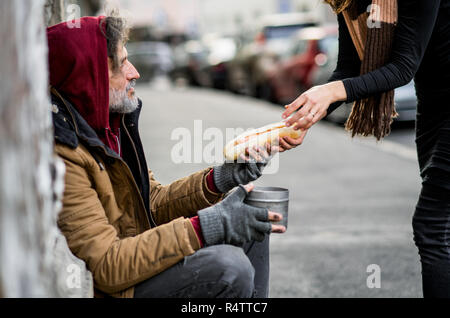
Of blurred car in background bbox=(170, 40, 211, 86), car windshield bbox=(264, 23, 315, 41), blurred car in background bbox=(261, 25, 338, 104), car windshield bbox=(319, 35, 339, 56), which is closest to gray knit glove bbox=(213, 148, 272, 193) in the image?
blurred car in background bbox=(261, 25, 338, 104)

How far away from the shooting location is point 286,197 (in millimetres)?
2451

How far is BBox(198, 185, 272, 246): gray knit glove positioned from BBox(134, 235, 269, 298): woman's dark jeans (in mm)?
54

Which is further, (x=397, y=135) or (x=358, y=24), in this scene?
(x=397, y=135)

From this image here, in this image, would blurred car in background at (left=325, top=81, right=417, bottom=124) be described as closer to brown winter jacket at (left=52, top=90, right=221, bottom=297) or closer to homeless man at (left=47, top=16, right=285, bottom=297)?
homeless man at (left=47, top=16, right=285, bottom=297)

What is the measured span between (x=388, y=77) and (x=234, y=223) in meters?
0.90

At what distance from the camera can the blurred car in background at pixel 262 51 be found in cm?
1684

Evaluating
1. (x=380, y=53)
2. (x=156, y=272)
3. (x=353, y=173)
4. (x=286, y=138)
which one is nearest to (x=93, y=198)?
(x=156, y=272)

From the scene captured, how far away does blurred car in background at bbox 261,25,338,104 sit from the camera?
12.9m

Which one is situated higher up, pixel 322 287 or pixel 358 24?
pixel 358 24

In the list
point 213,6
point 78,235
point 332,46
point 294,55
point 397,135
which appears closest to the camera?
point 78,235

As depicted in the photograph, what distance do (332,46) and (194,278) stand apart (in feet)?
35.7

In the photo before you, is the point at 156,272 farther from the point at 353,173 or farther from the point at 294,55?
the point at 294,55

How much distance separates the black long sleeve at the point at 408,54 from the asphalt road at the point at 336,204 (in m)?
1.33

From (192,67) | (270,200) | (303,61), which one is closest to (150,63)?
(192,67)
